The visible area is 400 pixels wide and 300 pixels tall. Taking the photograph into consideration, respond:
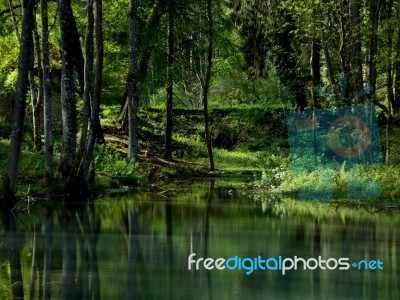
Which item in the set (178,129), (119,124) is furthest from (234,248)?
(178,129)

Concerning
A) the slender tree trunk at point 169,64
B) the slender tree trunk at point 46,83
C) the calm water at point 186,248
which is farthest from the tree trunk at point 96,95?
the slender tree trunk at point 169,64

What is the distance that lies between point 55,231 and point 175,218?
11.7ft

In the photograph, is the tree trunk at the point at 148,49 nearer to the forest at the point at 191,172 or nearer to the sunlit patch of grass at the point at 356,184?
the forest at the point at 191,172

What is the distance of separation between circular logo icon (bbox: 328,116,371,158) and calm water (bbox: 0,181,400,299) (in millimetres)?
7996

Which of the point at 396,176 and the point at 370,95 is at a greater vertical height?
the point at 370,95

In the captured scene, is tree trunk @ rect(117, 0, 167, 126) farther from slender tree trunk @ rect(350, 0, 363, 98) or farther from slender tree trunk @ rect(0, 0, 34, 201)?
slender tree trunk @ rect(0, 0, 34, 201)

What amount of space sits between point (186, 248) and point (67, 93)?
9513 mm

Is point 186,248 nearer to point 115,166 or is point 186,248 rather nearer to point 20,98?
point 20,98

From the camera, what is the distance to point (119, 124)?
3631 cm

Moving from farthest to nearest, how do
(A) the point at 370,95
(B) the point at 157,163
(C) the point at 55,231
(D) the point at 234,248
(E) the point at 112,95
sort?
(E) the point at 112,95, (B) the point at 157,163, (A) the point at 370,95, (C) the point at 55,231, (D) the point at 234,248

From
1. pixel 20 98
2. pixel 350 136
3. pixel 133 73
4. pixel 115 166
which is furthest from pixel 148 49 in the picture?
pixel 20 98

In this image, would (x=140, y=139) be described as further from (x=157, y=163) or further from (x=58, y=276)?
(x=58, y=276)

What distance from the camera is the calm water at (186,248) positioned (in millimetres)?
8953

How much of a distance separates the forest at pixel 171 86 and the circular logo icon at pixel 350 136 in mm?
950
